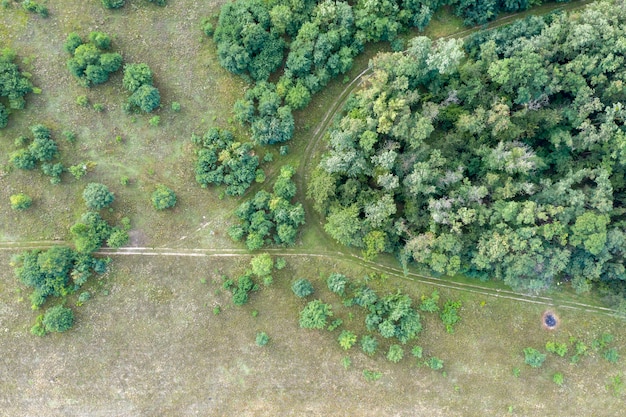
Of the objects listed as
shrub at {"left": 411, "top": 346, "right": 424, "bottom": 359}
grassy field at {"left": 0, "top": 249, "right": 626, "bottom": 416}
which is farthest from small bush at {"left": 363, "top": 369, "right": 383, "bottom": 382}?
shrub at {"left": 411, "top": 346, "right": 424, "bottom": 359}

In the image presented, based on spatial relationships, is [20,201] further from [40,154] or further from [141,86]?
[141,86]

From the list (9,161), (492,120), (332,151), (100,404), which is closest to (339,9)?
(332,151)

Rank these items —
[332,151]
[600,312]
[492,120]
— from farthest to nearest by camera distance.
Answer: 1. [600,312]
2. [332,151]
3. [492,120]

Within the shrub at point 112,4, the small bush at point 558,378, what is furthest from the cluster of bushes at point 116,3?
the small bush at point 558,378

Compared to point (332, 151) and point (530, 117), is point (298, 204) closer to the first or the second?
point (332, 151)

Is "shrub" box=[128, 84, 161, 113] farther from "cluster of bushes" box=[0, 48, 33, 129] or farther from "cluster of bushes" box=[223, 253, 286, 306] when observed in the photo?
"cluster of bushes" box=[223, 253, 286, 306]

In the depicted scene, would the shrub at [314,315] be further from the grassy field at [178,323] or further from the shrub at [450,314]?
the shrub at [450,314]
